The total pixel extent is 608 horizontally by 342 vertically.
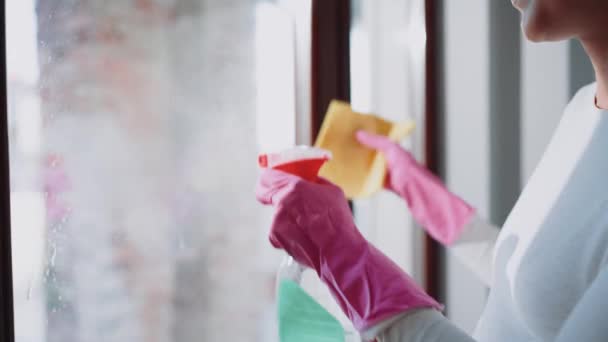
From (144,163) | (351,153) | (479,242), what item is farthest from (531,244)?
(144,163)

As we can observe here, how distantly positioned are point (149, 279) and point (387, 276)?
0.46 meters

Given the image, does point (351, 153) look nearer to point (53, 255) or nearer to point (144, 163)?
point (144, 163)

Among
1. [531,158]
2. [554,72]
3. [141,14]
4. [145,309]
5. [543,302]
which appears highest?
[141,14]

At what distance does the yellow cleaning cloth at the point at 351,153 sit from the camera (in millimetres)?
889

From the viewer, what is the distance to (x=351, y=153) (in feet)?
2.96

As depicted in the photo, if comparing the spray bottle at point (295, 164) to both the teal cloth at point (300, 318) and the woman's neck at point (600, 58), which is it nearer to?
the teal cloth at point (300, 318)

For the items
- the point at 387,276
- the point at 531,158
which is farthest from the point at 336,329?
the point at 531,158

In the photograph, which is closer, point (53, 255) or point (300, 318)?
point (300, 318)

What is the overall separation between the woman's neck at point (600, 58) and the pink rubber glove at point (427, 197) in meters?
0.26

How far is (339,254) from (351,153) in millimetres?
315

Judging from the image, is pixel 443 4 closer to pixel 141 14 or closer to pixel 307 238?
pixel 141 14

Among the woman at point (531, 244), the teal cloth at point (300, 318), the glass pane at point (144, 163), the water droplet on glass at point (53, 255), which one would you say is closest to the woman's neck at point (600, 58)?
the woman at point (531, 244)

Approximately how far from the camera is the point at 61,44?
31.1 inches

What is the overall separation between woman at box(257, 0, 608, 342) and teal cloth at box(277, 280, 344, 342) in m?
0.06
